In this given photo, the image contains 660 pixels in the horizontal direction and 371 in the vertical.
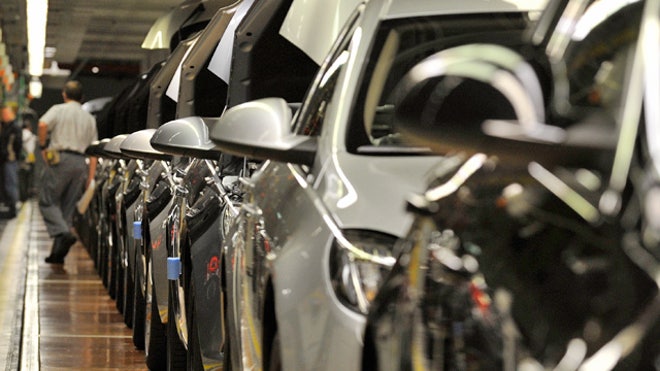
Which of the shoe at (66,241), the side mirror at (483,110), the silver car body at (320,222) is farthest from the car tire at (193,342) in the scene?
the shoe at (66,241)

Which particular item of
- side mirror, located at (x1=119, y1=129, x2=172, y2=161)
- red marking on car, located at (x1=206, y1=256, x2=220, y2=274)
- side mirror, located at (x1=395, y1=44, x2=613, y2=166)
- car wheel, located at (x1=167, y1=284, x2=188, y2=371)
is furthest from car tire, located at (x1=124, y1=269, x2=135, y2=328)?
side mirror, located at (x1=395, y1=44, x2=613, y2=166)

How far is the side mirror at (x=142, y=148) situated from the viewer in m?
8.45

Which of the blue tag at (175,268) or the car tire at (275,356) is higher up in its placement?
the car tire at (275,356)

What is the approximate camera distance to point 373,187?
378cm

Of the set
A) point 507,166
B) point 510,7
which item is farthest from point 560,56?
point 510,7

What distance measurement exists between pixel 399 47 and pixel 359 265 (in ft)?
4.21

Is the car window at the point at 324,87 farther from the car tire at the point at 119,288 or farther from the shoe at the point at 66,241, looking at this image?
the shoe at the point at 66,241

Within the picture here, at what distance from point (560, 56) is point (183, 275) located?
484 centimetres

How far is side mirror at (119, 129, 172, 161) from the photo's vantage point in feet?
27.7

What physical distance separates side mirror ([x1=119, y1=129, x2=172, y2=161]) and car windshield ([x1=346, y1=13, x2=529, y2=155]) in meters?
3.70

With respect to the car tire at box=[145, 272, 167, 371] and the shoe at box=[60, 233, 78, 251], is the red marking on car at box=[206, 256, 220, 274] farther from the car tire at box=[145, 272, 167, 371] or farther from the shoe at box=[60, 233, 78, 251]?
the shoe at box=[60, 233, 78, 251]

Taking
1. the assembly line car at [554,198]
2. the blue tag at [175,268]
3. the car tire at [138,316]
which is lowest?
the car tire at [138,316]

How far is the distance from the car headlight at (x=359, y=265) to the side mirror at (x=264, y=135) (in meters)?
0.58

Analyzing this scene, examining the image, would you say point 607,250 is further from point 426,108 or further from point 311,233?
point 311,233
